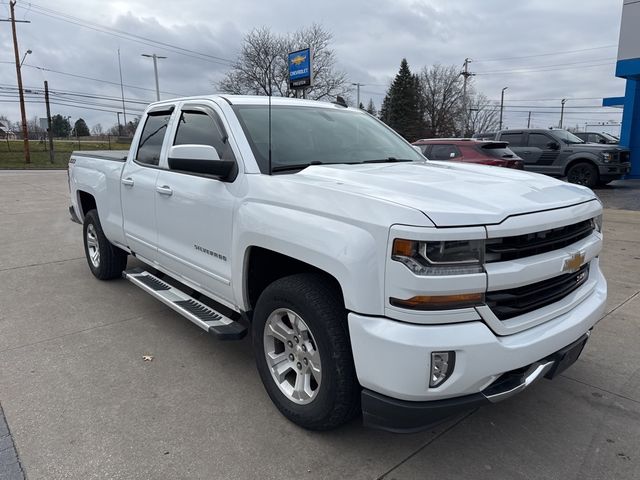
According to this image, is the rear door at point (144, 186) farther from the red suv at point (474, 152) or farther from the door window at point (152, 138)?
the red suv at point (474, 152)

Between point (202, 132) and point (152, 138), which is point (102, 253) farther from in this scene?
point (202, 132)

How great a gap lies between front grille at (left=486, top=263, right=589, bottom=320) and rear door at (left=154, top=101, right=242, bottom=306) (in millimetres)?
1670

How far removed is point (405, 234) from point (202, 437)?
1669mm

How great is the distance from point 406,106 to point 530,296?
59227 mm

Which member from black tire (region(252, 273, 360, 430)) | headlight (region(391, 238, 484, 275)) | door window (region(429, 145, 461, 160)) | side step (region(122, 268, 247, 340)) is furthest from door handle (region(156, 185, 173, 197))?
door window (region(429, 145, 461, 160))

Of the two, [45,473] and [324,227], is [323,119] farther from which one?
[45,473]

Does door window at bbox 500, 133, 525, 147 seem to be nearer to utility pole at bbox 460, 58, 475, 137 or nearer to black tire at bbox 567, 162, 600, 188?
black tire at bbox 567, 162, 600, 188

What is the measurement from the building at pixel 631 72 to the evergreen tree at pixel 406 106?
131 feet

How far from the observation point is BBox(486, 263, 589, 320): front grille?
2238 mm

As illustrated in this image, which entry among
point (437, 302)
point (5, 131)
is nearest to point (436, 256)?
point (437, 302)

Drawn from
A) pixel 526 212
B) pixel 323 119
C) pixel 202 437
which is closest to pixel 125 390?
pixel 202 437

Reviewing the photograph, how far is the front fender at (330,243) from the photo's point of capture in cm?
217

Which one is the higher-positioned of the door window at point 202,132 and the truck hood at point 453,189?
the door window at point 202,132

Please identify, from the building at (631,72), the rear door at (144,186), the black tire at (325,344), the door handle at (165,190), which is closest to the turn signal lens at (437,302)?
the black tire at (325,344)
